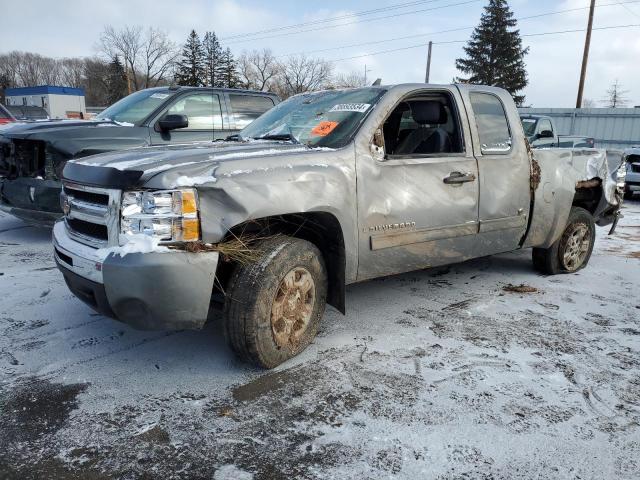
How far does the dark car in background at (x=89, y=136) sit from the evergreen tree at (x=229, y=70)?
66414mm

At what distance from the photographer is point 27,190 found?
5.83m

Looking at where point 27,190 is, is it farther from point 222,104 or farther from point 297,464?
point 297,464

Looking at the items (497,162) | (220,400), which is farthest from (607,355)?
(220,400)

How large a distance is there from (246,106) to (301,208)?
5.17 m

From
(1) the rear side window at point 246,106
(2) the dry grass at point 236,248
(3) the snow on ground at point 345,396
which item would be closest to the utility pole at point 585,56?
(1) the rear side window at point 246,106

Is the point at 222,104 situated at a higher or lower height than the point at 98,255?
higher

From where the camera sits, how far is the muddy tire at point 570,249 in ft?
17.5

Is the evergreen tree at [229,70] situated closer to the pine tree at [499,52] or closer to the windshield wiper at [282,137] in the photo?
the pine tree at [499,52]

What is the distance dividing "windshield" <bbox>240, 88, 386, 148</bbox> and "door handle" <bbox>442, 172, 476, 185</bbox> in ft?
2.71

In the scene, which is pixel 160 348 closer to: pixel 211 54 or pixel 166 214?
pixel 166 214

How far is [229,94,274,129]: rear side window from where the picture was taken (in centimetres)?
769

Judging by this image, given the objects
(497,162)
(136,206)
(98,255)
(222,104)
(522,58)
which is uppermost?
(522,58)

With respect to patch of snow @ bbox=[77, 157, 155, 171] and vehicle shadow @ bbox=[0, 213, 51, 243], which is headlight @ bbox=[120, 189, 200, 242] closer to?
patch of snow @ bbox=[77, 157, 155, 171]

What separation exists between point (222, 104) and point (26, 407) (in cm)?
559
